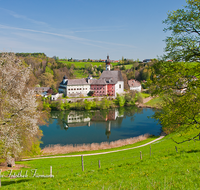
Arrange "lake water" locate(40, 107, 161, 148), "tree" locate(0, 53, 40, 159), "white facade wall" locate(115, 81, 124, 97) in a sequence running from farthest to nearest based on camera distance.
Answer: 1. "white facade wall" locate(115, 81, 124, 97)
2. "lake water" locate(40, 107, 161, 148)
3. "tree" locate(0, 53, 40, 159)

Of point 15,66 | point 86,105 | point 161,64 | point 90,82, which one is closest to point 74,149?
point 15,66

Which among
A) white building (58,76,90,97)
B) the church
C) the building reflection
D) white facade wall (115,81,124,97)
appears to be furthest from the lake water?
white facade wall (115,81,124,97)

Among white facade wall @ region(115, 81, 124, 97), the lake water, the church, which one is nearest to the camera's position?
the lake water

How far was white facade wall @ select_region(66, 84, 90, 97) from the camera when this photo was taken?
5359 cm

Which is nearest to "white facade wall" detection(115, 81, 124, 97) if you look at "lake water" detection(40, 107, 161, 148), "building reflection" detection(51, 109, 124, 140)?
"building reflection" detection(51, 109, 124, 140)

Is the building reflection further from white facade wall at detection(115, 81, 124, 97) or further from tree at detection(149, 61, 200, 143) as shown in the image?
white facade wall at detection(115, 81, 124, 97)

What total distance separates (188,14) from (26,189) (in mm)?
8954

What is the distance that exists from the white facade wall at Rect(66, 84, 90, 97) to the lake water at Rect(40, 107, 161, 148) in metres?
17.7

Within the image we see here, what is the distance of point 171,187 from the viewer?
430 centimetres

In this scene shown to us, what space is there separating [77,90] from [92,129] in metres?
28.2

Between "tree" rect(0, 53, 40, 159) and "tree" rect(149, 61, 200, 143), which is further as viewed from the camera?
"tree" rect(0, 53, 40, 159)

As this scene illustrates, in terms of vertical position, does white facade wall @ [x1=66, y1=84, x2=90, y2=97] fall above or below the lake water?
above

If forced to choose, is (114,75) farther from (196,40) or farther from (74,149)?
(196,40)

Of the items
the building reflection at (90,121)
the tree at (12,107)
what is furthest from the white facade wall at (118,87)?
the tree at (12,107)
